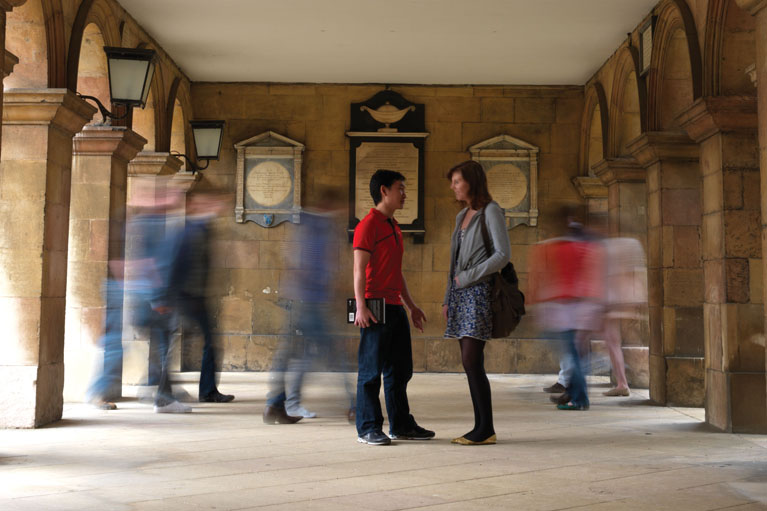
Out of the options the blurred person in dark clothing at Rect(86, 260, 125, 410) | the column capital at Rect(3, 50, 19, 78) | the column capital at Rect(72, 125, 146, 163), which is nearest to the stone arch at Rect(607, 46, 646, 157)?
the column capital at Rect(72, 125, 146, 163)

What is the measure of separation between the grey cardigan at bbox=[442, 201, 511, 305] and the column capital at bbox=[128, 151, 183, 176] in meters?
5.37

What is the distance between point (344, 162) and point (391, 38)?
228 cm

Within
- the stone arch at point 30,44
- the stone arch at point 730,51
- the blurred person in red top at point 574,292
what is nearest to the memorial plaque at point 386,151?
the blurred person in red top at point 574,292

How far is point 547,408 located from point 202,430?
2.93 m

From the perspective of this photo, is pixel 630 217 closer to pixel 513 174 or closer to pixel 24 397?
pixel 513 174

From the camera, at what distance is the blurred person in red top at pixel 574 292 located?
6.89 meters

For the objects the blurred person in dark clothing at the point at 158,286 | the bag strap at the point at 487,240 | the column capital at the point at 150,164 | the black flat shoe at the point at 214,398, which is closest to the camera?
the bag strap at the point at 487,240

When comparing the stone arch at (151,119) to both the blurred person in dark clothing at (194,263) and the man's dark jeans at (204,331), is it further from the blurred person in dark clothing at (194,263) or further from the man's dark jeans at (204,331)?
the man's dark jeans at (204,331)

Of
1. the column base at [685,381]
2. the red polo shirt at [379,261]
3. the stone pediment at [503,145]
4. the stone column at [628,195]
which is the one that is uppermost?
the stone pediment at [503,145]

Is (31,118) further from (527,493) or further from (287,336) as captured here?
(527,493)

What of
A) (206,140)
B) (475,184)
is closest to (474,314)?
(475,184)

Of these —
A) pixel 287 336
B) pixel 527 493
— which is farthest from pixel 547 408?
pixel 527 493

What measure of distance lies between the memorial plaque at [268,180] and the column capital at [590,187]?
3.68 m

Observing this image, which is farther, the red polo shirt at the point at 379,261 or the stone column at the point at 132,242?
the stone column at the point at 132,242
